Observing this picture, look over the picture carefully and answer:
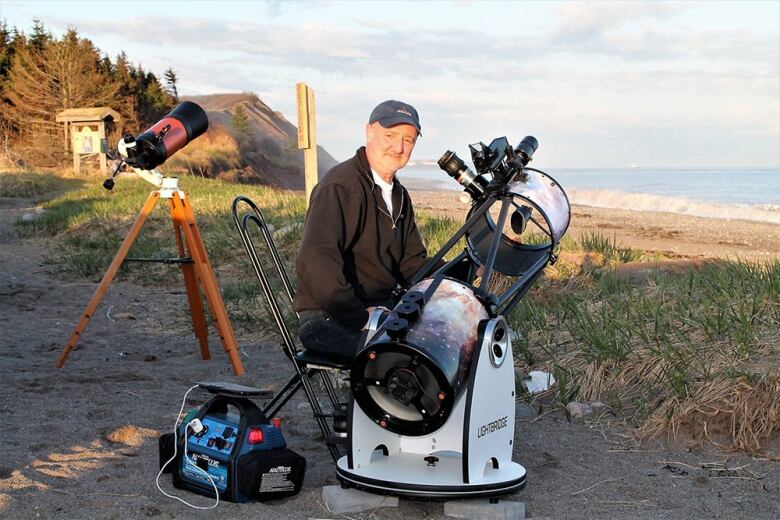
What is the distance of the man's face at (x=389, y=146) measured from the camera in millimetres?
4129

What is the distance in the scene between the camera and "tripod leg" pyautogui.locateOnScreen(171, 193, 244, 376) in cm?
584

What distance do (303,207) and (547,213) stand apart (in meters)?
8.93

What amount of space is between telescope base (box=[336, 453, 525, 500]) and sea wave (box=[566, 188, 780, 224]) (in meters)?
19.8

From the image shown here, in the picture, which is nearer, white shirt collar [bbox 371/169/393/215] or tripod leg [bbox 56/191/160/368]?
white shirt collar [bbox 371/169/393/215]

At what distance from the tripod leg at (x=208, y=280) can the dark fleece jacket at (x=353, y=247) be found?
1.86 metres

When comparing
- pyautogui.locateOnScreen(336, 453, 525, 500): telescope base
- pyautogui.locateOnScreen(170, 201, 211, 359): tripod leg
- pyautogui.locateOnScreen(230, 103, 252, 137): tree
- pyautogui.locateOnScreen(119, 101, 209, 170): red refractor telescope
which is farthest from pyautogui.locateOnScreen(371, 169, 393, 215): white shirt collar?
pyautogui.locateOnScreen(230, 103, 252, 137): tree

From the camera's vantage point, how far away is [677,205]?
28.9 m

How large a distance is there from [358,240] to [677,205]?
2647 centimetres

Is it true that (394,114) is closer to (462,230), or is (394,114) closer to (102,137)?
(462,230)

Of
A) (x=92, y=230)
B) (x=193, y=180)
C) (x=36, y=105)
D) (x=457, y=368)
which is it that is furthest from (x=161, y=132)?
(x=36, y=105)

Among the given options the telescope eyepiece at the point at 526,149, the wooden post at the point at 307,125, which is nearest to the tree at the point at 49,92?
the wooden post at the point at 307,125

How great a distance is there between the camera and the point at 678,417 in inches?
176

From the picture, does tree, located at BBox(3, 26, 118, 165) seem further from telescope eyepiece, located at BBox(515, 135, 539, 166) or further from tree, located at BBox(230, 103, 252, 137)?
telescope eyepiece, located at BBox(515, 135, 539, 166)

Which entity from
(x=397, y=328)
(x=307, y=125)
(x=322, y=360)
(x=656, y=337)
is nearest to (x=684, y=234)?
(x=307, y=125)
